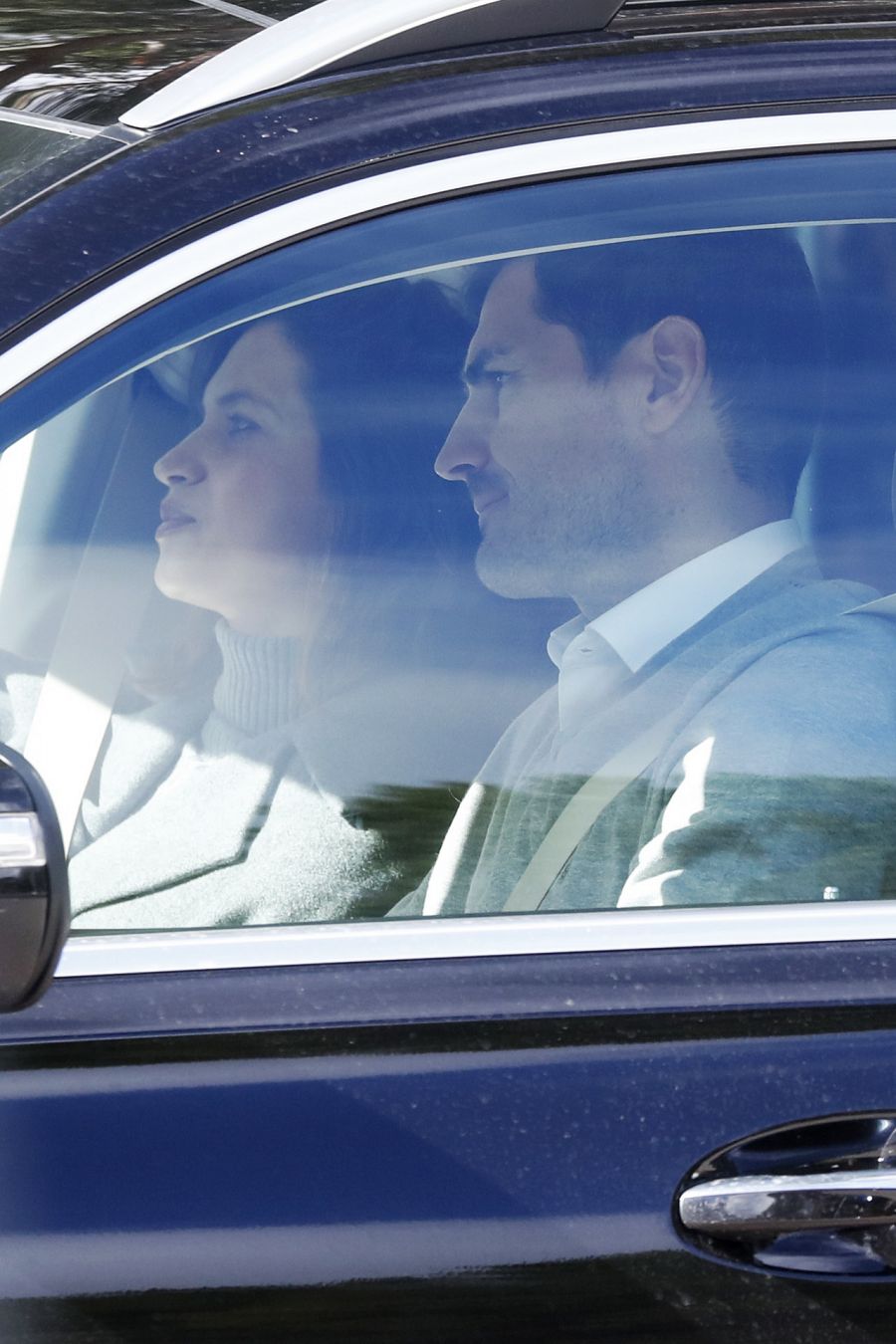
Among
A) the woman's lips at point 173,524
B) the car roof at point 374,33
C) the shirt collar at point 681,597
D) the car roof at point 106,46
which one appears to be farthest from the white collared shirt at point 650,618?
the car roof at point 106,46

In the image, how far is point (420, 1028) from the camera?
123 cm

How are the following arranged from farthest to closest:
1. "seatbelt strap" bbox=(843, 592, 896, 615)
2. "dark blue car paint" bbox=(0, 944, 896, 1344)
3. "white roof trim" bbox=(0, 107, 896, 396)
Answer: "seatbelt strap" bbox=(843, 592, 896, 615) < "white roof trim" bbox=(0, 107, 896, 396) < "dark blue car paint" bbox=(0, 944, 896, 1344)

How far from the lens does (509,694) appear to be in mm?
1394

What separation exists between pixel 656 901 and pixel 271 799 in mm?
346

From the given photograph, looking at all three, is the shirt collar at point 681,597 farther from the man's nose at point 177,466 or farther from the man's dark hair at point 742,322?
the man's nose at point 177,466

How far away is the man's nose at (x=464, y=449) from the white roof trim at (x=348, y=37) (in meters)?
0.33

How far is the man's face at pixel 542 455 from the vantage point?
1423 millimetres

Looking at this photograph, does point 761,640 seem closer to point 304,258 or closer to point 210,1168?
point 304,258

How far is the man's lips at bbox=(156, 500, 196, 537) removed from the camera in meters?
1.42

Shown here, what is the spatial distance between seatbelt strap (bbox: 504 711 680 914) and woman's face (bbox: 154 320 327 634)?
0.30 meters

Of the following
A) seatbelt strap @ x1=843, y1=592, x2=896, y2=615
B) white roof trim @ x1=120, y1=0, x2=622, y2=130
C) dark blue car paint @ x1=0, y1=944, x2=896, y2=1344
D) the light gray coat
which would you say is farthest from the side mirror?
seatbelt strap @ x1=843, y1=592, x2=896, y2=615

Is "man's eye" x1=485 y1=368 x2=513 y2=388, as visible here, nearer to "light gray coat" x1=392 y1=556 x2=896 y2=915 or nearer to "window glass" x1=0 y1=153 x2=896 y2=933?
"window glass" x1=0 y1=153 x2=896 y2=933

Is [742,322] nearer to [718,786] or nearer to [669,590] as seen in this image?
[669,590]

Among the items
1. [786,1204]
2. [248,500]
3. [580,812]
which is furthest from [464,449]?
[786,1204]
